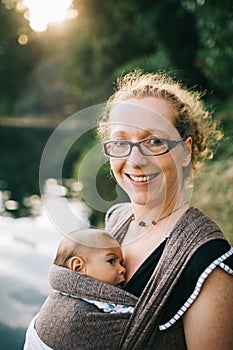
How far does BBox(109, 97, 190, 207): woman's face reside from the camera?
1765mm

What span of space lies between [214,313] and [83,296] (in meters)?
0.42

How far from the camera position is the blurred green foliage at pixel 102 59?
29.9ft

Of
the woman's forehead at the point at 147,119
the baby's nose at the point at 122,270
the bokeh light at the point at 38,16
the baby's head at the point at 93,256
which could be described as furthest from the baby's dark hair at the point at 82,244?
the bokeh light at the point at 38,16

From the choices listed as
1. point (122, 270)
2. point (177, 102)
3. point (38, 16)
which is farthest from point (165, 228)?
point (38, 16)

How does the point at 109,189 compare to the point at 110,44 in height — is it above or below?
below

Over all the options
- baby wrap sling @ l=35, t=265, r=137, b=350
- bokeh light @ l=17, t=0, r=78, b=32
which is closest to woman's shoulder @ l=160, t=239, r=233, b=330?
baby wrap sling @ l=35, t=265, r=137, b=350

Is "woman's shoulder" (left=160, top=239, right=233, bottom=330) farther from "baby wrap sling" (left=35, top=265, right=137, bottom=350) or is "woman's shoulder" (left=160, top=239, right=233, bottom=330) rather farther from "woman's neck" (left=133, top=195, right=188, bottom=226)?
"woman's neck" (left=133, top=195, right=188, bottom=226)

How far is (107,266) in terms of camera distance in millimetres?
1755

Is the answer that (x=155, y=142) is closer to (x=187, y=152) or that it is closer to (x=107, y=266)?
(x=187, y=152)

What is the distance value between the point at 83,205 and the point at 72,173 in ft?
12.2

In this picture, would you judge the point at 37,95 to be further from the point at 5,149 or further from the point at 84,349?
the point at 84,349

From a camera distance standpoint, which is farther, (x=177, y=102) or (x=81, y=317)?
(x=177, y=102)

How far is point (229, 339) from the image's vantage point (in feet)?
5.04

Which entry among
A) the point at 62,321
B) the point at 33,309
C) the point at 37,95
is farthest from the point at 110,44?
the point at 62,321
